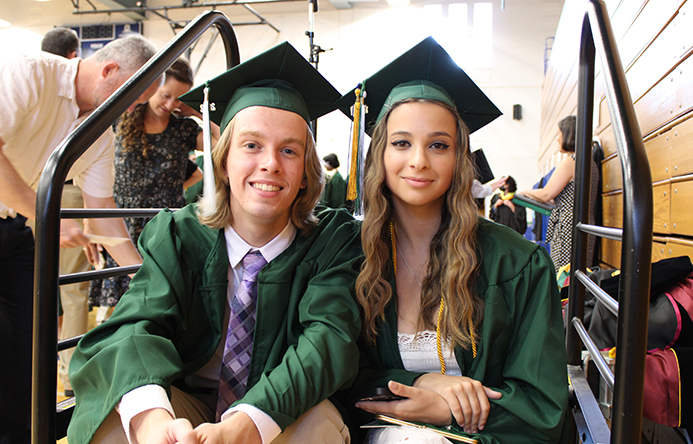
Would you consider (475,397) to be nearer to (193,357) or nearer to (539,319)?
(539,319)

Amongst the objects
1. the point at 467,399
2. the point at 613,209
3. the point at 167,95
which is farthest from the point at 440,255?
the point at 613,209

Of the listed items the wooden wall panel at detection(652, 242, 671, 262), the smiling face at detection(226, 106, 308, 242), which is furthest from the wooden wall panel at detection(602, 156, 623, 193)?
the smiling face at detection(226, 106, 308, 242)

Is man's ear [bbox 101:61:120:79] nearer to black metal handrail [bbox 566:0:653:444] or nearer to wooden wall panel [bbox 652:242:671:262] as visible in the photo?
black metal handrail [bbox 566:0:653:444]

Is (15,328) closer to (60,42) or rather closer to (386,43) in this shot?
(60,42)

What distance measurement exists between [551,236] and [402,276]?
2.23m

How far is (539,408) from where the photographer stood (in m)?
1.10

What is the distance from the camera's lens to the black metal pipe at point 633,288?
0.75 metres

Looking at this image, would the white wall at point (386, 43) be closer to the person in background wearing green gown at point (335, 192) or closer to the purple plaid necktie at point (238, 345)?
the person in background wearing green gown at point (335, 192)

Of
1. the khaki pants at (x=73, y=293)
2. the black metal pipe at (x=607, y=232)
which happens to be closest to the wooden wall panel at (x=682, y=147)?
the black metal pipe at (x=607, y=232)

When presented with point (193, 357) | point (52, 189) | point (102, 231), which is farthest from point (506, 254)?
point (102, 231)

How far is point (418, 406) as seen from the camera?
1107 mm

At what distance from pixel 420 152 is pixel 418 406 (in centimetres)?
63

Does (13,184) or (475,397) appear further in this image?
(13,184)

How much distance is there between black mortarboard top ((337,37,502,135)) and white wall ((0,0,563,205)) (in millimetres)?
8366
